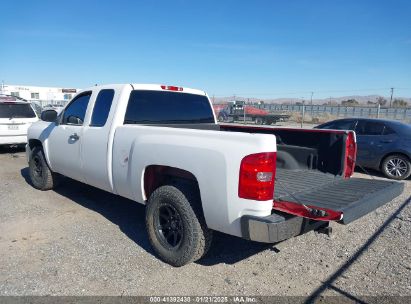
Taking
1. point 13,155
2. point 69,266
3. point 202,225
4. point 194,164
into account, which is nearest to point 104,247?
point 69,266

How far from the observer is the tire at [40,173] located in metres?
6.31

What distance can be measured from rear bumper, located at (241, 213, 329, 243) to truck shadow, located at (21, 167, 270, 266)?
3.59 feet

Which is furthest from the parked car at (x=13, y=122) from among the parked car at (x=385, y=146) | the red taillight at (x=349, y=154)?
the red taillight at (x=349, y=154)

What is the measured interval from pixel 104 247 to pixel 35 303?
46.7 inches

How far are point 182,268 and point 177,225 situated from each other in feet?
1.54

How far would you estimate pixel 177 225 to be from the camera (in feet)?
12.2

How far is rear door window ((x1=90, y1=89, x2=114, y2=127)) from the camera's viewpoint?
4.69 m

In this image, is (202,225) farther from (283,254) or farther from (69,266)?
(69,266)

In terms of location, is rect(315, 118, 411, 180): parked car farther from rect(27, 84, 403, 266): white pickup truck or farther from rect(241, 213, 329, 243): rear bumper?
rect(241, 213, 329, 243): rear bumper

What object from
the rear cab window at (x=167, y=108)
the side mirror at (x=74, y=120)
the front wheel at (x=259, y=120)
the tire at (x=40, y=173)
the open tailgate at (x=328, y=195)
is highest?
the rear cab window at (x=167, y=108)

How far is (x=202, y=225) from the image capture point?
349cm

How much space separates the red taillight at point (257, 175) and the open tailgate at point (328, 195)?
234 millimetres

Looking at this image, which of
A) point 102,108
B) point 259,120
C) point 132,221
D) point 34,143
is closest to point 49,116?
point 34,143

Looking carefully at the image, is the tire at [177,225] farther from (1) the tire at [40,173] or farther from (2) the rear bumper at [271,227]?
(1) the tire at [40,173]
